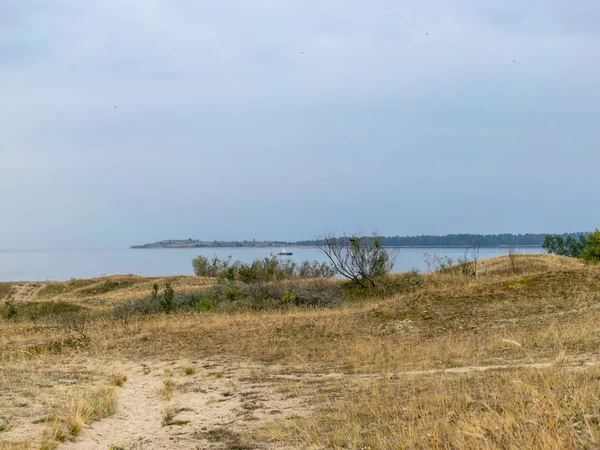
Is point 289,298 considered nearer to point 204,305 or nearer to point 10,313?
point 204,305

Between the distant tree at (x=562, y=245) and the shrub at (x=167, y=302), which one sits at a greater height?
the distant tree at (x=562, y=245)

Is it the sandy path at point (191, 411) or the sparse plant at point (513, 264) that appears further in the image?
the sparse plant at point (513, 264)

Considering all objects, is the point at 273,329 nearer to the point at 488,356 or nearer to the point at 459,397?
the point at 488,356

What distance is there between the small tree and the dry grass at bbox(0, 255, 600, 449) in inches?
408

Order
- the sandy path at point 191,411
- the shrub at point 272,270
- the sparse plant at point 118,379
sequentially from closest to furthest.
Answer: the sandy path at point 191,411
the sparse plant at point 118,379
the shrub at point 272,270

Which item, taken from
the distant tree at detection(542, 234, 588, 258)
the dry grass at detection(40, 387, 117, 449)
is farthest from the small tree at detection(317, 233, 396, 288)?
the distant tree at detection(542, 234, 588, 258)

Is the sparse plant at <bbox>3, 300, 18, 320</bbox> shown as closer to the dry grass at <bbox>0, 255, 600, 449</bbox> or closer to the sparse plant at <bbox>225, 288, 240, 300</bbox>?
the dry grass at <bbox>0, 255, 600, 449</bbox>

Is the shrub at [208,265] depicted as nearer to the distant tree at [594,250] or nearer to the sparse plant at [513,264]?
the sparse plant at [513,264]

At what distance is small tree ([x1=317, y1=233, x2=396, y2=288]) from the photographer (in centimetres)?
3072

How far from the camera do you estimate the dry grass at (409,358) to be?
5.20 meters

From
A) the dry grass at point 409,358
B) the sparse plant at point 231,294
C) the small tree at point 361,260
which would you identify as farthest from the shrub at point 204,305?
the small tree at point 361,260

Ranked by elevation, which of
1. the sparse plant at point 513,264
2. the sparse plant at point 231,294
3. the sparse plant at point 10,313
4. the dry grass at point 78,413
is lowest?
the sparse plant at point 10,313

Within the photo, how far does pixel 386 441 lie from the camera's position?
522 centimetres

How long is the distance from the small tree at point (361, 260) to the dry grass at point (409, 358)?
34.0 feet
